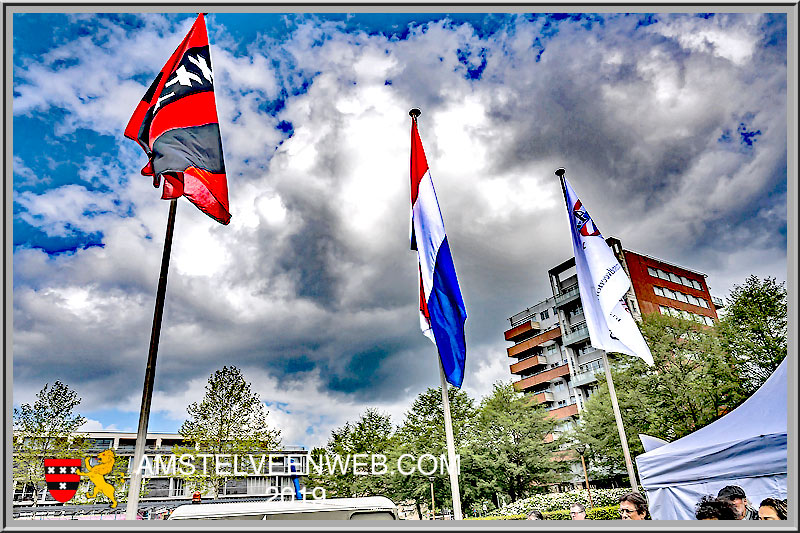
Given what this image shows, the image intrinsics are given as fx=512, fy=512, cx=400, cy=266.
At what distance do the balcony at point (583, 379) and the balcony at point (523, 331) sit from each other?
31.5 ft

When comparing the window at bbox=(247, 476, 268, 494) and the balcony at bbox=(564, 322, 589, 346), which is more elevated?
the balcony at bbox=(564, 322, 589, 346)

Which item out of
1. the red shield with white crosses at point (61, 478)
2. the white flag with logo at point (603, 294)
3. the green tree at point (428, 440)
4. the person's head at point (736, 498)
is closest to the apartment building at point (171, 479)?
the red shield with white crosses at point (61, 478)

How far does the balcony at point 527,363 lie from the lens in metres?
66.3

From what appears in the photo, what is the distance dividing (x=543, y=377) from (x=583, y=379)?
6.38 m

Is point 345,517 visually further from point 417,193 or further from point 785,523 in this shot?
point 785,523

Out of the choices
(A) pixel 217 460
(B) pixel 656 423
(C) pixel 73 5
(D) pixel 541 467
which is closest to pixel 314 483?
(A) pixel 217 460

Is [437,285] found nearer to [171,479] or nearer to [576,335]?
[576,335]

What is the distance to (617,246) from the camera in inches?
2303

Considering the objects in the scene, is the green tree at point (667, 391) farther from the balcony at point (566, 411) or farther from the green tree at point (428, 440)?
the balcony at point (566, 411)

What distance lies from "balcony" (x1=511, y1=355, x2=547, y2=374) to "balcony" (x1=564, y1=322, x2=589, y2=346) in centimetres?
498

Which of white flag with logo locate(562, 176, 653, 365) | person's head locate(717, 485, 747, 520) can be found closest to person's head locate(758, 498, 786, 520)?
person's head locate(717, 485, 747, 520)

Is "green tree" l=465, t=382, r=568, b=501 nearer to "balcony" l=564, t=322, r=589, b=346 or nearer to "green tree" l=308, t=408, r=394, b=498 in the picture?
"green tree" l=308, t=408, r=394, b=498

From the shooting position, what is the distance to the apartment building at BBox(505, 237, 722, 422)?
5931 cm

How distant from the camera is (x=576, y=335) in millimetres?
61719
